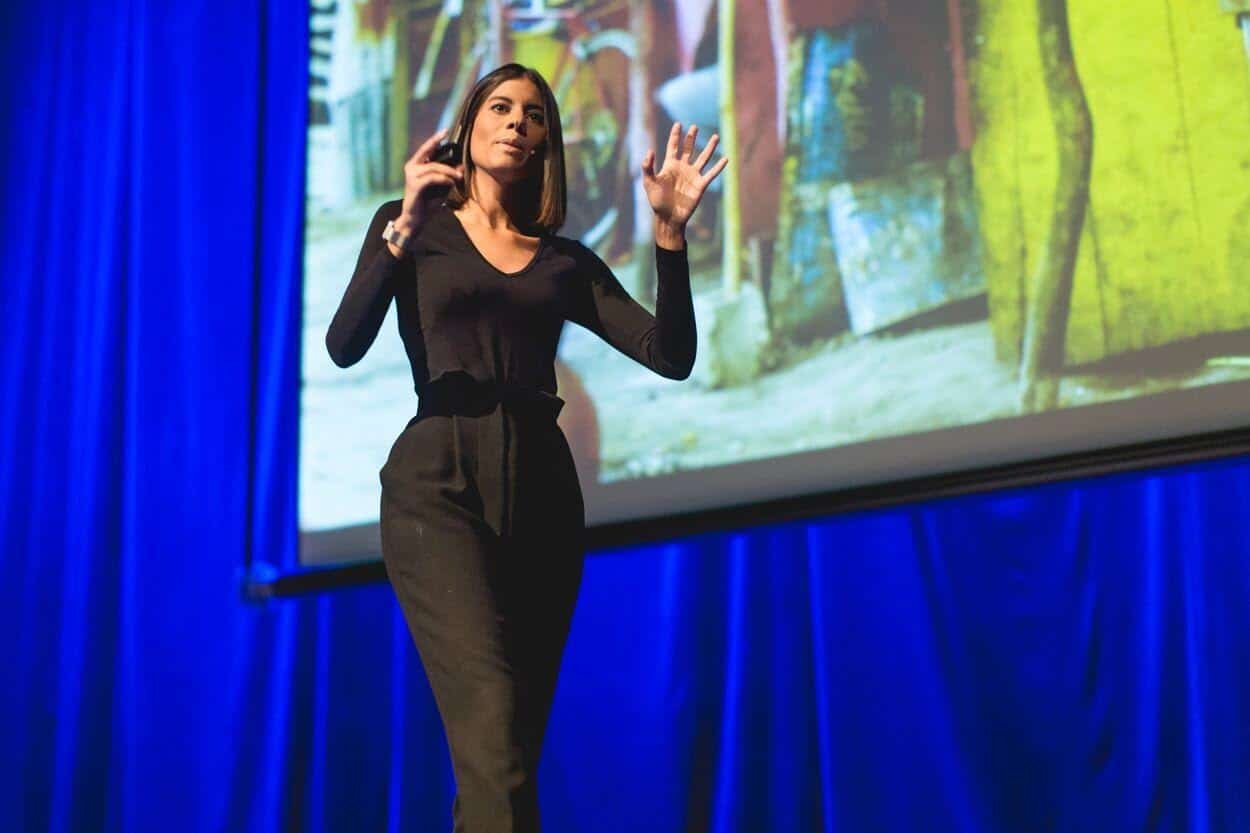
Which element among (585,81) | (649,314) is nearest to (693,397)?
(585,81)

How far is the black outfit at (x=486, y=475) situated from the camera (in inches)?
52.6

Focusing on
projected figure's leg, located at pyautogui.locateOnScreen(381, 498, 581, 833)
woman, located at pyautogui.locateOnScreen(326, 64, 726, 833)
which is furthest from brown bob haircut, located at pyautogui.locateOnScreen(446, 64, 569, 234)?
projected figure's leg, located at pyautogui.locateOnScreen(381, 498, 581, 833)

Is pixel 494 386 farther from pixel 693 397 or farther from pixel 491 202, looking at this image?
pixel 693 397

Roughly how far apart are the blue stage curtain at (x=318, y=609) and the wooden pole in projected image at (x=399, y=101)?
1.16 ft

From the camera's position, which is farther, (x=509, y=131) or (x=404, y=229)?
(x=509, y=131)

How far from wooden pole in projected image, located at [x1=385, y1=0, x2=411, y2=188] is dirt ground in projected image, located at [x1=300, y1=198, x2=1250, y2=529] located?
0.38 feet

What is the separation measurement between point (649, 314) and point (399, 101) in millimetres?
1579

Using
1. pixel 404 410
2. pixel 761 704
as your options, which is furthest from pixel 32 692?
pixel 761 704

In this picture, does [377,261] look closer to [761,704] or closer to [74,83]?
[761,704]

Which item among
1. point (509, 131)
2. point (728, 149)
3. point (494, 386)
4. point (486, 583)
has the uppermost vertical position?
point (728, 149)

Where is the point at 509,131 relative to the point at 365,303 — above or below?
above

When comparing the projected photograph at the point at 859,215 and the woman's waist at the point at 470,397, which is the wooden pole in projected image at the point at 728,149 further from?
the woman's waist at the point at 470,397

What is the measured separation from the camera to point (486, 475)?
1.47 m

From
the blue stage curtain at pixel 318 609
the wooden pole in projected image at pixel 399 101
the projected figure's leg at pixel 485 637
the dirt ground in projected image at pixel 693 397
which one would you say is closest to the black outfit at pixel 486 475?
the projected figure's leg at pixel 485 637
